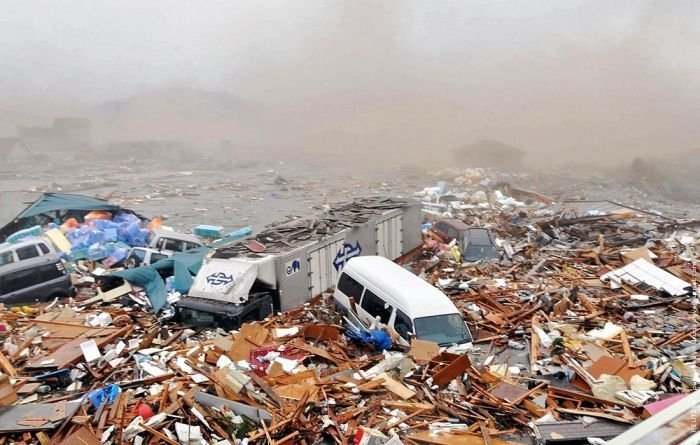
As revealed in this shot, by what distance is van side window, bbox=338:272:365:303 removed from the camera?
326 inches

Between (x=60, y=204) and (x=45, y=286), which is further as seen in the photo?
(x=60, y=204)

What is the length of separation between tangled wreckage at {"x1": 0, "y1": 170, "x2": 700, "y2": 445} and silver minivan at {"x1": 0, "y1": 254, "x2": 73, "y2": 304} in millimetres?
59

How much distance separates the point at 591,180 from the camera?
101ft

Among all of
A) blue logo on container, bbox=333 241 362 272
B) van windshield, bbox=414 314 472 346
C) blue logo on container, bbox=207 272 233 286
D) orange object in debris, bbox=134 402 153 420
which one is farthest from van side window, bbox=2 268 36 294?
van windshield, bbox=414 314 472 346

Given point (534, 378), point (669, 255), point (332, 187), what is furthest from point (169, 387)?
point (332, 187)

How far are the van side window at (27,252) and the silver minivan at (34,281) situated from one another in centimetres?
146

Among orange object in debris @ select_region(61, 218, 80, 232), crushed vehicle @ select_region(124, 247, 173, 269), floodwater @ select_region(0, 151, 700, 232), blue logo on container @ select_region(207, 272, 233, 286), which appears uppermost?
blue logo on container @ select_region(207, 272, 233, 286)

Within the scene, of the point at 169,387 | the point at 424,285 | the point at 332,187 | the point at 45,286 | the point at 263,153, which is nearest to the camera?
the point at 169,387

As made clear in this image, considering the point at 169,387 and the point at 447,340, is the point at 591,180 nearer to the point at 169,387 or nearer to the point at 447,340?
the point at 447,340

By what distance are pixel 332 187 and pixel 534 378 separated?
25.2 m

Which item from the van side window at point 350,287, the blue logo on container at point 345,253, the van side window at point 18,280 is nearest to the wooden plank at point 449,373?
the van side window at point 350,287

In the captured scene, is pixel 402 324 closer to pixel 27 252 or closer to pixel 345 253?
pixel 345 253

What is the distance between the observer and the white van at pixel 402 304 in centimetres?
714

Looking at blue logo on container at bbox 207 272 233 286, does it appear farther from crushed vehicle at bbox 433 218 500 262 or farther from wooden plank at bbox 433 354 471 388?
crushed vehicle at bbox 433 218 500 262
